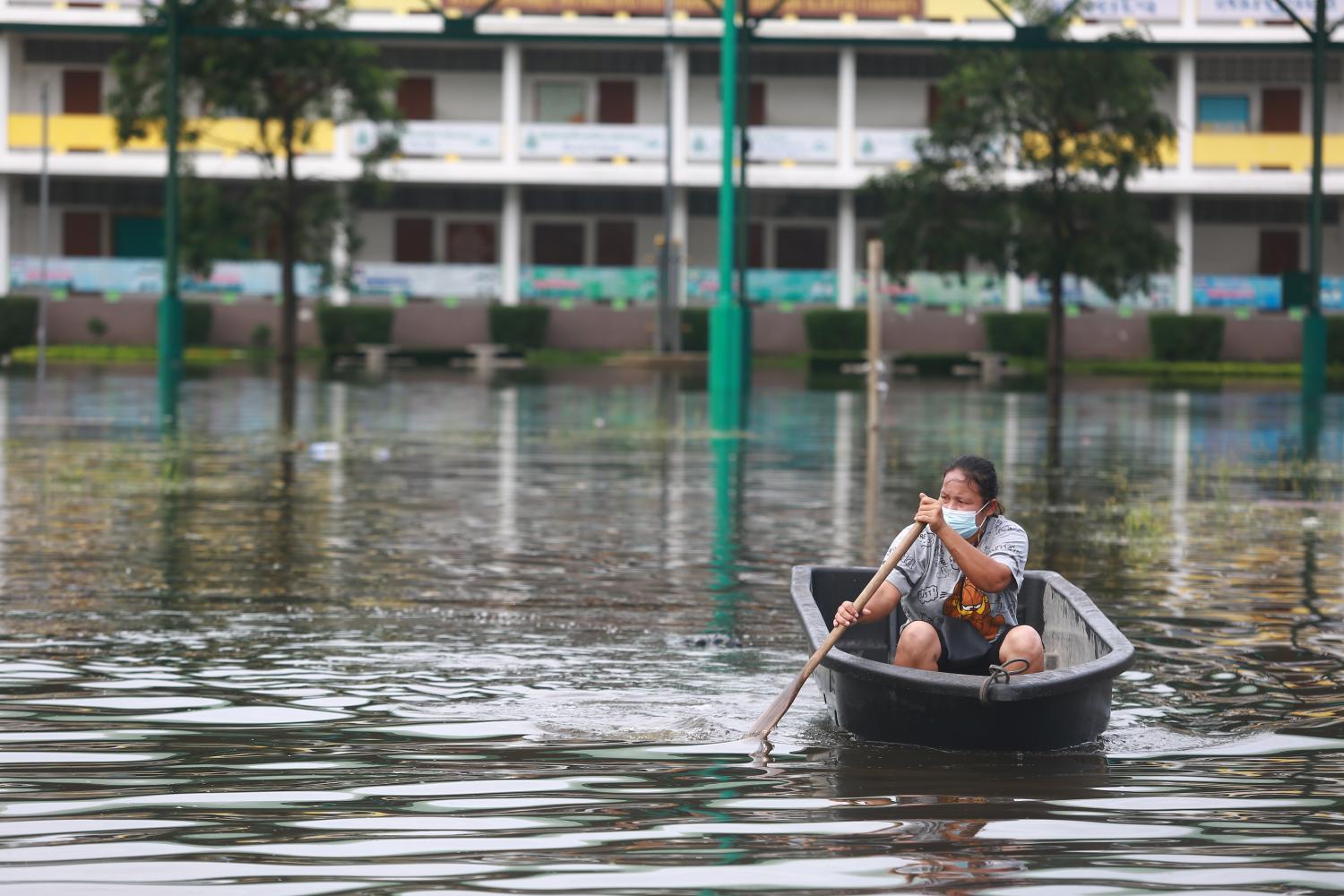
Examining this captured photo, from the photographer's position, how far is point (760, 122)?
6519 centimetres

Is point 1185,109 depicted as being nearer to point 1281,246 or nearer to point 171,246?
point 1281,246

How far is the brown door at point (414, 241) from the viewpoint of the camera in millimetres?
65188

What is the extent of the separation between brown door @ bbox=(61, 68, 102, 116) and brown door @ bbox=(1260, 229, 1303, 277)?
106 ft

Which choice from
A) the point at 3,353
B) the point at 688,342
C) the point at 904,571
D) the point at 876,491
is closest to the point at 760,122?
the point at 688,342

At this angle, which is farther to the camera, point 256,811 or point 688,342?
point 688,342

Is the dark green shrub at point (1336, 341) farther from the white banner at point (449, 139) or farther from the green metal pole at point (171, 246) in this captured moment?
the green metal pole at point (171, 246)

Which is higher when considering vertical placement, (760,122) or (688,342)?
(760,122)

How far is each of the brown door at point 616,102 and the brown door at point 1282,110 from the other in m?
17.6

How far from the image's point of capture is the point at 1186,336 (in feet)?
203

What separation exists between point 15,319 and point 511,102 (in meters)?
14.3

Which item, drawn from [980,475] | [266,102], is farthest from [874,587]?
[266,102]

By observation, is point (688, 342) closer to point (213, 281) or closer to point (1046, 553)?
point (213, 281)

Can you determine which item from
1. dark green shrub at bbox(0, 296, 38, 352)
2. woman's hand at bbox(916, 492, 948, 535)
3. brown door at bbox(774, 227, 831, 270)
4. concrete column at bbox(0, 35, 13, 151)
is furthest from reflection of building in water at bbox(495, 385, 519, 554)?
concrete column at bbox(0, 35, 13, 151)

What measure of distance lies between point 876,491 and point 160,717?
437 inches
